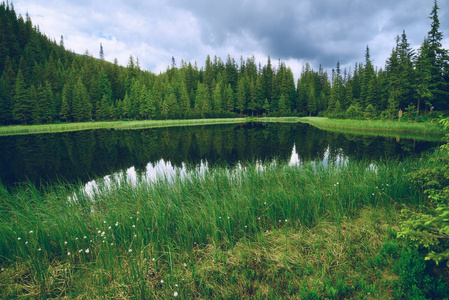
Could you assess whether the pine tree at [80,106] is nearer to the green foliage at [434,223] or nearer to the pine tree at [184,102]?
the pine tree at [184,102]

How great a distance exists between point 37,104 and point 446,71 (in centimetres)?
7281

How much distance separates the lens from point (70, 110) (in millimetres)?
54250

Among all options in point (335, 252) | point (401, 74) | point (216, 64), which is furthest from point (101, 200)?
point (216, 64)

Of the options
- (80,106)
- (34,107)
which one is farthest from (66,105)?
(34,107)

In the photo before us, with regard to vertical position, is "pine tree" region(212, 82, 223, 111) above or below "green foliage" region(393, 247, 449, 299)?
above

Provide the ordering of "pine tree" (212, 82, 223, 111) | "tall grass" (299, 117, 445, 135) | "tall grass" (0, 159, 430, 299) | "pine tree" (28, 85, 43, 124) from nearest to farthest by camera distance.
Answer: "tall grass" (0, 159, 430, 299) < "tall grass" (299, 117, 445, 135) < "pine tree" (28, 85, 43, 124) < "pine tree" (212, 82, 223, 111)

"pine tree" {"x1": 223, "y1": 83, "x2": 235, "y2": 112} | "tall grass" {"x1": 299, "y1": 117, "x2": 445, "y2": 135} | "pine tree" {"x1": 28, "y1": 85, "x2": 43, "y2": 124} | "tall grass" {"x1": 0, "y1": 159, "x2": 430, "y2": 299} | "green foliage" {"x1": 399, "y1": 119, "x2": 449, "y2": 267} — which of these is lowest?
"tall grass" {"x1": 0, "y1": 159, "x2": 430, "y2": 299}

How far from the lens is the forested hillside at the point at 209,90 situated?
3219 centimetres

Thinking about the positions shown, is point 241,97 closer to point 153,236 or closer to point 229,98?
point 229,98

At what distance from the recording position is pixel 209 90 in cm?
7725

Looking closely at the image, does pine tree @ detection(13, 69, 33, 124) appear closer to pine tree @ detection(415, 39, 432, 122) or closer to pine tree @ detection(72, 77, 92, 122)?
pine tree @ detection(72, 77, 92, 122)

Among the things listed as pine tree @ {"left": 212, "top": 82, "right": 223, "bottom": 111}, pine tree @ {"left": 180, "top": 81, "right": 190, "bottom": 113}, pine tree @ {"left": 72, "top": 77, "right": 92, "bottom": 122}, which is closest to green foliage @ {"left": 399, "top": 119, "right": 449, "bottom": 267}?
pine tree @ {"left": 180, "top": 81, "right": 190, "bottom": 113}

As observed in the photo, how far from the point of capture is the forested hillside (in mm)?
32188

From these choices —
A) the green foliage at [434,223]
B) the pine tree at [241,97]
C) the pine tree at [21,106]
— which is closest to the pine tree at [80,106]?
the pine tree at [21,106]
